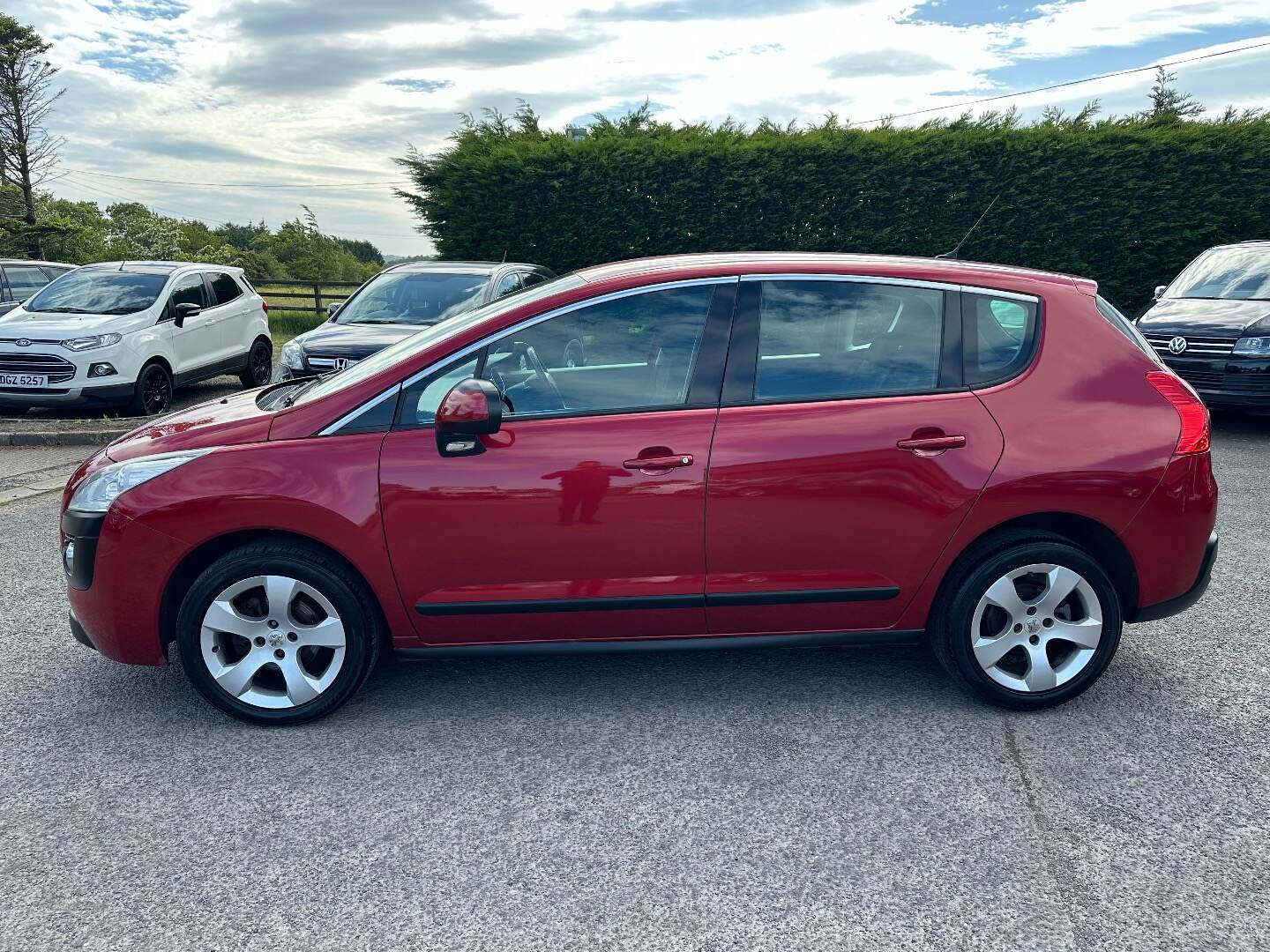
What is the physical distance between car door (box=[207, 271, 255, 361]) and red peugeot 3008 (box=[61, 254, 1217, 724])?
8.75m

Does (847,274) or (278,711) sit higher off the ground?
(847,274)

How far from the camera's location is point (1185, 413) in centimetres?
363

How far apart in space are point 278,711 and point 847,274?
8.64 feet

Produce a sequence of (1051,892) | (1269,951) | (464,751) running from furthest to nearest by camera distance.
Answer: (464,751)
(1051,892)
(1269,951)

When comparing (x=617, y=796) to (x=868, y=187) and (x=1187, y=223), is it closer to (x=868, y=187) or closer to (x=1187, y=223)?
(x=868, y=187)

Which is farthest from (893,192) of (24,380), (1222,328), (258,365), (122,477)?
(122,477)

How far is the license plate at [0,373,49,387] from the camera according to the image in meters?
9.99

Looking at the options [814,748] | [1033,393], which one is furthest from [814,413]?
[814,748]

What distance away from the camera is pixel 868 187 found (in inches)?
635

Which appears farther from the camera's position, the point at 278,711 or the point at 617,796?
the point at 278,711

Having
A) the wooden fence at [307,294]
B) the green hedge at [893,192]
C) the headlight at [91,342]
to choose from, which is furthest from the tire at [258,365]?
the wooden fence at [307,294]

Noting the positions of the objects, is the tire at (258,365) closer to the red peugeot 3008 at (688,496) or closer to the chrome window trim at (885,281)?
the red peugeot 3008 at (688,496)

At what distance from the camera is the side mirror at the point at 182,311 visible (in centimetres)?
1090

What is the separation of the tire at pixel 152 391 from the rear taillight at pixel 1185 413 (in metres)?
9.69
